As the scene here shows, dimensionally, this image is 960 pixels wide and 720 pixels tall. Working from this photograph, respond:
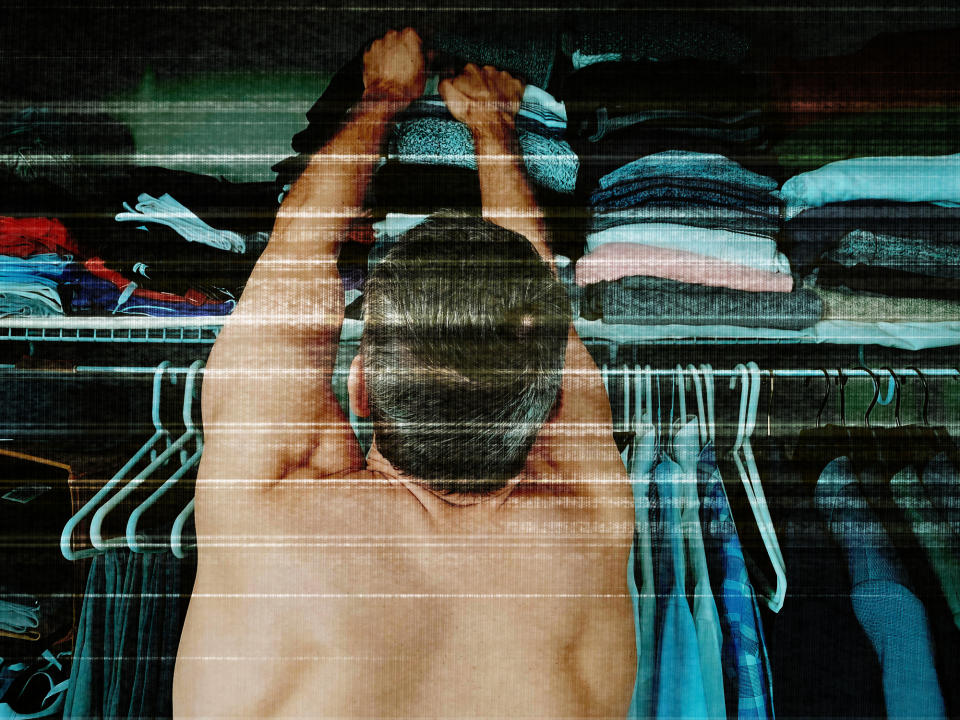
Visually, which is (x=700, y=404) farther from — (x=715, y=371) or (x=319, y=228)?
(x=319, y=228)

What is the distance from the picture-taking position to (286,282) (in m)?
0.89

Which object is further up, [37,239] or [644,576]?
[37,239]

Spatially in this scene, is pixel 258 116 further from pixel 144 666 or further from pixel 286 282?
pixel 144 666

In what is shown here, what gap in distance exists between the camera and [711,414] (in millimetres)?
916

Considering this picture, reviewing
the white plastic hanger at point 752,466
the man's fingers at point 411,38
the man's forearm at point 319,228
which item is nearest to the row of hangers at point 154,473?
the man's forearm at point 319,228

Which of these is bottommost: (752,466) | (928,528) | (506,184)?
(928,528)

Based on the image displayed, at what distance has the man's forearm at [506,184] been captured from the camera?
2.99 ft

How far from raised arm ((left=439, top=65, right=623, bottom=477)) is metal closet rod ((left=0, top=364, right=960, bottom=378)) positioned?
2.3 inches

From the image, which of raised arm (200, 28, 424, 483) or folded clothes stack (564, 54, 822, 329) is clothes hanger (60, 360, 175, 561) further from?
folded clothes stack (564, 54, 822, 329)

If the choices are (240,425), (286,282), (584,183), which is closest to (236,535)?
(240,425)

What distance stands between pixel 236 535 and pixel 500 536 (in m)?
0.39

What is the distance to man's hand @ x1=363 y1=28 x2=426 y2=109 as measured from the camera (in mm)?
917

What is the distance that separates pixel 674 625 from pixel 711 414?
319 millimetres

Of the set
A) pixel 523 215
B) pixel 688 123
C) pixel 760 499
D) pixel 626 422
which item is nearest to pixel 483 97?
pixel 523 215
